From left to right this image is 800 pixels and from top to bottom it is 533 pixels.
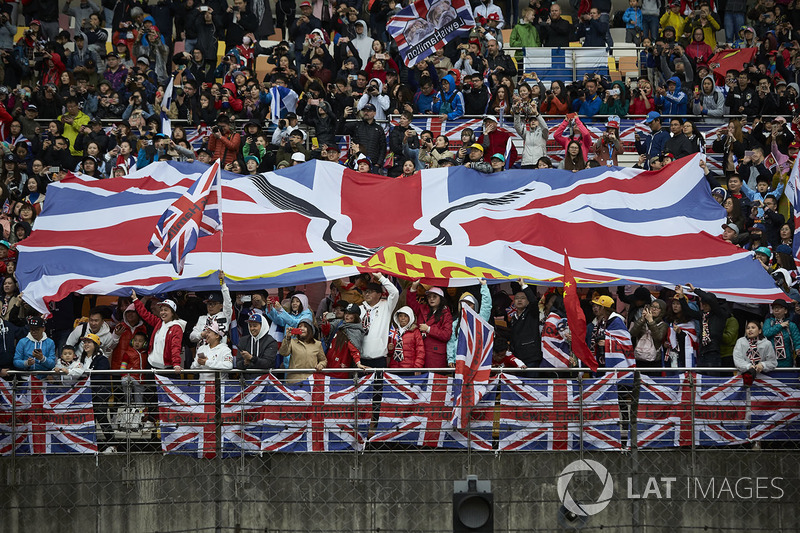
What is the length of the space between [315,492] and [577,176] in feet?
22.3

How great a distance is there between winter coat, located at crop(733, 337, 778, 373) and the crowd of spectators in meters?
0.04

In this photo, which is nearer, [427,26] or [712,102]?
[712,102]

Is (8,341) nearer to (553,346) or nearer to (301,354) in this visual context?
(301,354)

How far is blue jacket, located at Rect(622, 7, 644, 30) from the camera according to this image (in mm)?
28500

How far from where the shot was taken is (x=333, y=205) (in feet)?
63.8

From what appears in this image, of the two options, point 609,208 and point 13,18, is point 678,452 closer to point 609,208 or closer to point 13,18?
point 609,208

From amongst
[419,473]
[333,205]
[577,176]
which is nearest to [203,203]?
[333,205]

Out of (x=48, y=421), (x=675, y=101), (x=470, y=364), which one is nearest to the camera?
(x=470, y=364)

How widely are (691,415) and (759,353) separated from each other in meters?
1.22

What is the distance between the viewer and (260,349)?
16.5 m

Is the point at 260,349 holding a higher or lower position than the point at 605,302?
lower

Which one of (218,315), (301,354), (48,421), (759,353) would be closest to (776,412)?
(759,353)

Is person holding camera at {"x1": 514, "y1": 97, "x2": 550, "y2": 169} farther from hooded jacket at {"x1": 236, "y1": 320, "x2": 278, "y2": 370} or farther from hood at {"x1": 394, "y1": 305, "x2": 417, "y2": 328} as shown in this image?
hooded jacket at {"x1": 236, "y1": 320, "x2": 278, "y2": 370}

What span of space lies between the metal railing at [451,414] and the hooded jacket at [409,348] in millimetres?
579
